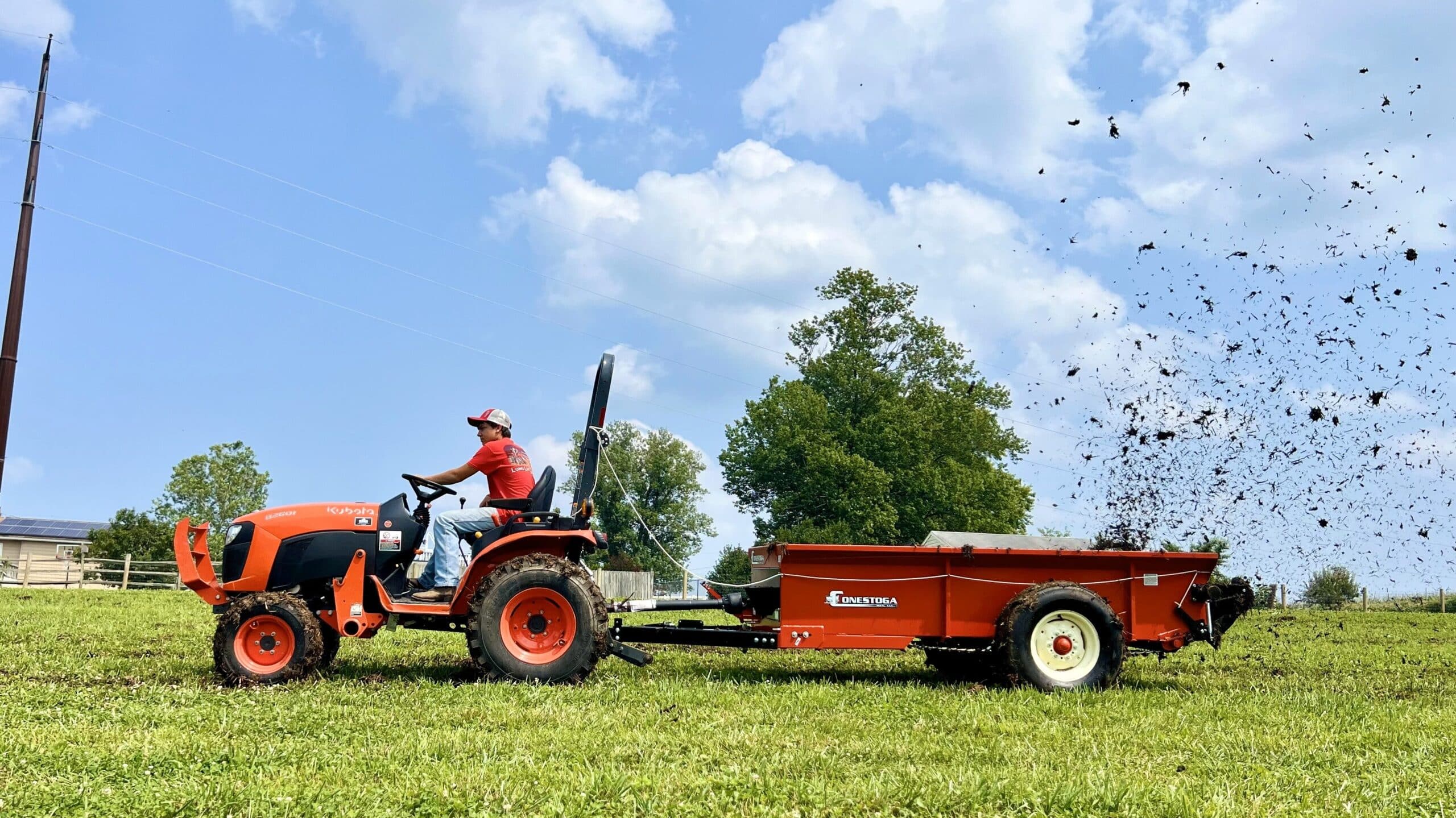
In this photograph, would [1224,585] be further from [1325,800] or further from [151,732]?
[151,732]

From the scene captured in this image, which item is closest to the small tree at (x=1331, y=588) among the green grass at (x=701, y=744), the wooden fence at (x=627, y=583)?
the wooden fence at (x=627, y=583)

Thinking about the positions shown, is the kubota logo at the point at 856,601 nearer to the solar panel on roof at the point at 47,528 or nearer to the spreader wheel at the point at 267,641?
the spreader wheel at the point at 267,641

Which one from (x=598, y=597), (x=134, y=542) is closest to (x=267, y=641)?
(x=598, y=597)

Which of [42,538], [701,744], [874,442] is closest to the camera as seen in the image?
[701,744]

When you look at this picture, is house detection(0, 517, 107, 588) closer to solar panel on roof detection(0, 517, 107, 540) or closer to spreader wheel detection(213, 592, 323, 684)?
solar panel on roof detection(0, 517, 107, 540)

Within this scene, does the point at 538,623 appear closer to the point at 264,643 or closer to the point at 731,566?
the point at 264,643

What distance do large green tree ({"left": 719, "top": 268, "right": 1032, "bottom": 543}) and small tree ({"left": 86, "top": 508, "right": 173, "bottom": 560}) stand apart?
27.0 meters

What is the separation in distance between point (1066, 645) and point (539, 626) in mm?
4132

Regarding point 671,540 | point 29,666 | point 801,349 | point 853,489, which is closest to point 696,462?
point 671,540

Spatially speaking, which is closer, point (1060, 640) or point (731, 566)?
point (1060, 640)

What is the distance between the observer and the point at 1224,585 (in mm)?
8906

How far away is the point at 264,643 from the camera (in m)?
7.91

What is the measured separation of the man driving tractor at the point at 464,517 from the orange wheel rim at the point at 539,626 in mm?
597

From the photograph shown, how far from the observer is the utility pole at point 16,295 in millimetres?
16875
